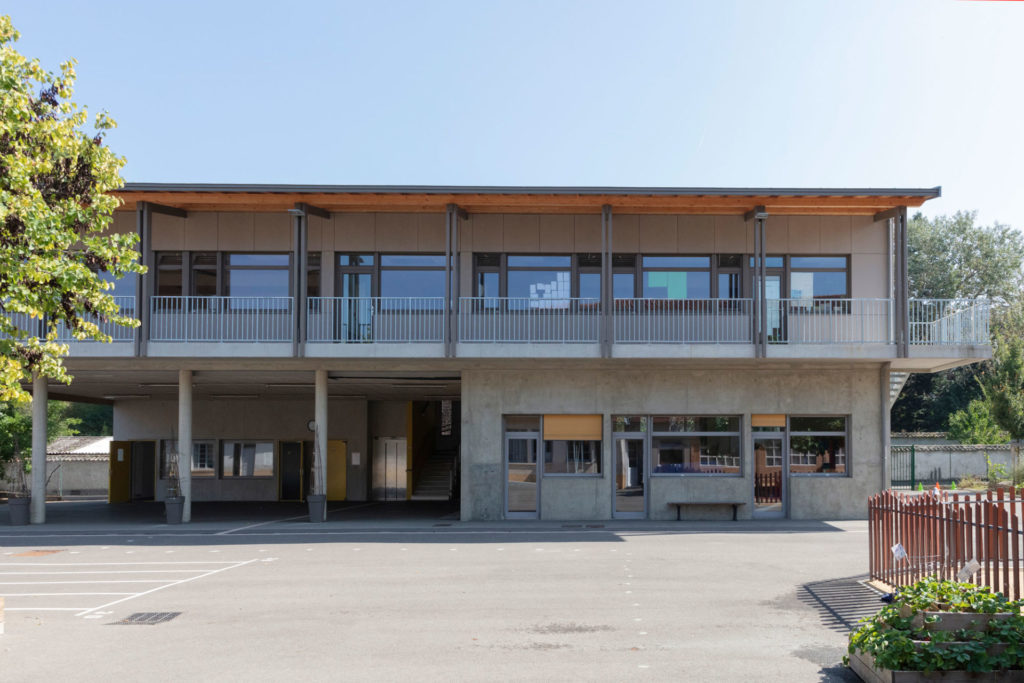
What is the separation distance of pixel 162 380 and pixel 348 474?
718 centimetres

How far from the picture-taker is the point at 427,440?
111 feet

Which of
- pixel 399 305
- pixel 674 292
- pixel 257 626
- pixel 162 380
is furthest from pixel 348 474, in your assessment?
pixel 257 626

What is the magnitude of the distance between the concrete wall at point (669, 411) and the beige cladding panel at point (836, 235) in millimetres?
3001

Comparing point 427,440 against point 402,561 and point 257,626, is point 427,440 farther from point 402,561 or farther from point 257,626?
point 257,626

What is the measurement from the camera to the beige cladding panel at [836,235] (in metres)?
23.5

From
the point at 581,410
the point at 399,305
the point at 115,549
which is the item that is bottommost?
the point at 115,549

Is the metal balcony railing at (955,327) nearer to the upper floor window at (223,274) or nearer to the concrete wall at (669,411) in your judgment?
the concrete wall at (669,411)

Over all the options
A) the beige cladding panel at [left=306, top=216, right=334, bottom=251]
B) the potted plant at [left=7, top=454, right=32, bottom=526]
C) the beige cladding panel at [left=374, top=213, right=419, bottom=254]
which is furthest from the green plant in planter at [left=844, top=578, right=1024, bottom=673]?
the potted plant at [left=7, top=454, right=32, bottom=526]

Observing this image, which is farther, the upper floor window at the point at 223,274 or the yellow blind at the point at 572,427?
the upper floor window at the point at 223,274

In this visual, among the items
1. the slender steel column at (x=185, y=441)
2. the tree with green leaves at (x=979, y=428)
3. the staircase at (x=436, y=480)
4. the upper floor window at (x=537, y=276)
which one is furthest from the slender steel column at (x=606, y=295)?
the tree with green leaves at (x=979, y=428)

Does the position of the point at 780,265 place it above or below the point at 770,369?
above

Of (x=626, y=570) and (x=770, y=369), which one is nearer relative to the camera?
(x=626, y=570)

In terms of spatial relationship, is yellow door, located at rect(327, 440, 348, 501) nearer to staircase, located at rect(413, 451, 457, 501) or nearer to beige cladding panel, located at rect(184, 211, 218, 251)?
staircase, located at rect(413, 451, 457, 501)

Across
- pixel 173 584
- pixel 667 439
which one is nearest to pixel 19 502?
pixel 173 584
